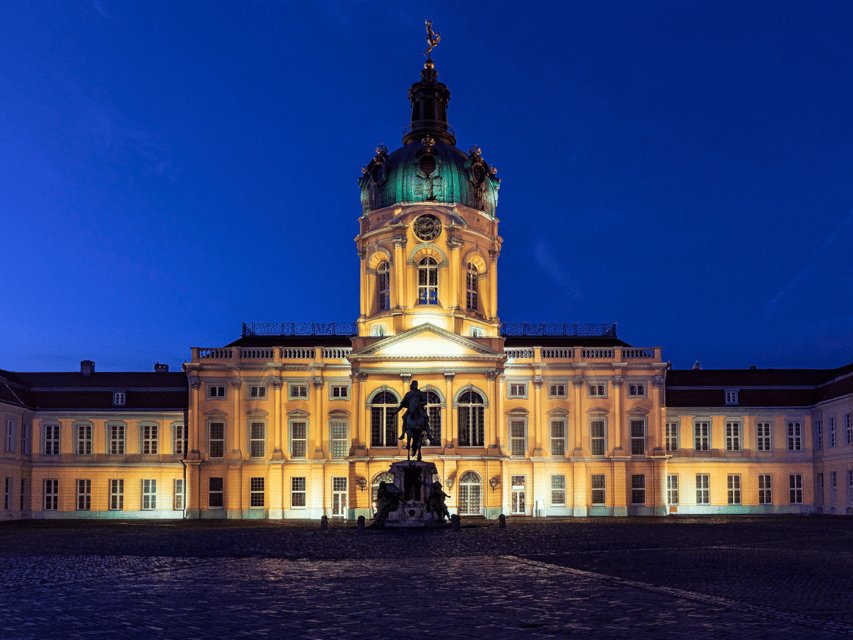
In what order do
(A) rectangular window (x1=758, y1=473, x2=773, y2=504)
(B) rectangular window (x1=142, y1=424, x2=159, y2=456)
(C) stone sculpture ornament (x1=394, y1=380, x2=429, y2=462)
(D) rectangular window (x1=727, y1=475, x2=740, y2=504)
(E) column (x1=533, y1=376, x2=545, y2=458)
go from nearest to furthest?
(C) stone sculpture ornament (x1=394, y1=380, x2=429, y2=462), (E) column (x1=533, y1=376, x2=545, y2=458), (B) rectangular window (x1=142, y1=424, x2=159, y2=456), (D) rectangular window (x1=727, y1=475, x2=740, y2=504), (A) rectangular window (x1=758, y1=473, x2=773, y2=504)

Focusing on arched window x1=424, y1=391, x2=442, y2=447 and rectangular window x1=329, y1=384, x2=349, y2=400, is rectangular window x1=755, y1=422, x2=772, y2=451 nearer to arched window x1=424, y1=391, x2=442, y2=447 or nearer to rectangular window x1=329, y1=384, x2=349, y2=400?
arched window x1=424, y1=391, x2=442, y2=447

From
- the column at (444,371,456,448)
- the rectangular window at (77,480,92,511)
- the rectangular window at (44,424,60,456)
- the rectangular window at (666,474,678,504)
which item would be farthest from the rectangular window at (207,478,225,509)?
the rectangular window at (666,474,678,504)

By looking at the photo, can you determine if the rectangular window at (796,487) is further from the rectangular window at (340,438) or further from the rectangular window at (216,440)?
the rectangular window at (216,440)

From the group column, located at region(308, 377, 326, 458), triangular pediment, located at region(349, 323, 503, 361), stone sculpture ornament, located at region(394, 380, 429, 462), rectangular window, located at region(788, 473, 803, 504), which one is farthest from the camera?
rectangular window, located at region(788, 473, 803, 504)

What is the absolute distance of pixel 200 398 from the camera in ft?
209

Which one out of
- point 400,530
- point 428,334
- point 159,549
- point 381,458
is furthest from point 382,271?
point 159,549

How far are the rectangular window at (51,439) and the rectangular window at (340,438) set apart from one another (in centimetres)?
1828

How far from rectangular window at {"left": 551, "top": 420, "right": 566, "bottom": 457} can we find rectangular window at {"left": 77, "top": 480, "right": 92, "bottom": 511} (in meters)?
30.0

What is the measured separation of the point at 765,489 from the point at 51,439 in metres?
47.0

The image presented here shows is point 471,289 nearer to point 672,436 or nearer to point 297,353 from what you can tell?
point 297,353

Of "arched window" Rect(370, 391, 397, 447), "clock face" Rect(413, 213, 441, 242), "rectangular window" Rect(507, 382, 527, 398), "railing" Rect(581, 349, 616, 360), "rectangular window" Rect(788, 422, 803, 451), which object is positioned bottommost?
"rectangular window" Rect(788, 422, 803, 451)

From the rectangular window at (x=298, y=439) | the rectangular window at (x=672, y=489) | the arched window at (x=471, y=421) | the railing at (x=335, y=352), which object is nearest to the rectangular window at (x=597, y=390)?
the rectangular window at (x=672, y=489)

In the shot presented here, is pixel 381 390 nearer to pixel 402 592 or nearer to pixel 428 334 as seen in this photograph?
pixel 428 334

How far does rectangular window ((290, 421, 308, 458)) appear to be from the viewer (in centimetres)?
6394
